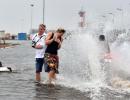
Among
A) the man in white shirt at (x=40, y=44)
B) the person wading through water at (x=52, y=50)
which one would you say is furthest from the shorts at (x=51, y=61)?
the man in white shirt at (x=40, y=44)

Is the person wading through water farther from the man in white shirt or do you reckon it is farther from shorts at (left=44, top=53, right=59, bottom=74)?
the man in white shirt

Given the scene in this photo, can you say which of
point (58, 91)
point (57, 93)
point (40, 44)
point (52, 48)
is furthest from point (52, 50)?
point (57, 93)

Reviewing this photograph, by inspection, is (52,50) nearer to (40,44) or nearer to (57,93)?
(40,44)

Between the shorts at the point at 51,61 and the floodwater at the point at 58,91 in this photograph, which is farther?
the shorts at the point at 51,61

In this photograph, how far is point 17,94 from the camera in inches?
485

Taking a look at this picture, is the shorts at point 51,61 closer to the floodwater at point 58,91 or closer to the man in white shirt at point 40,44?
the man in white shirt at point 40,44

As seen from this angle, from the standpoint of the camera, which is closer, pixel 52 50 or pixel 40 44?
pixel 52 50

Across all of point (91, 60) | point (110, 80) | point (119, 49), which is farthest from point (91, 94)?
point (119, 49)

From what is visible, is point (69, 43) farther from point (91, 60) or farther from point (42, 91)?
point (42, 91)

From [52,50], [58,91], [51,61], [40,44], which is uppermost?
[40,44]

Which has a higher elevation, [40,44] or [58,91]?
[40,44]

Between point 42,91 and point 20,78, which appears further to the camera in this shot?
point 20,78

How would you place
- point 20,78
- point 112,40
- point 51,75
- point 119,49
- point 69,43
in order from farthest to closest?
point 69,43, point 112,40, point 119,49, point 20,78, point 51,75

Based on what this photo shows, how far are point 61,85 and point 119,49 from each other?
748 cm
